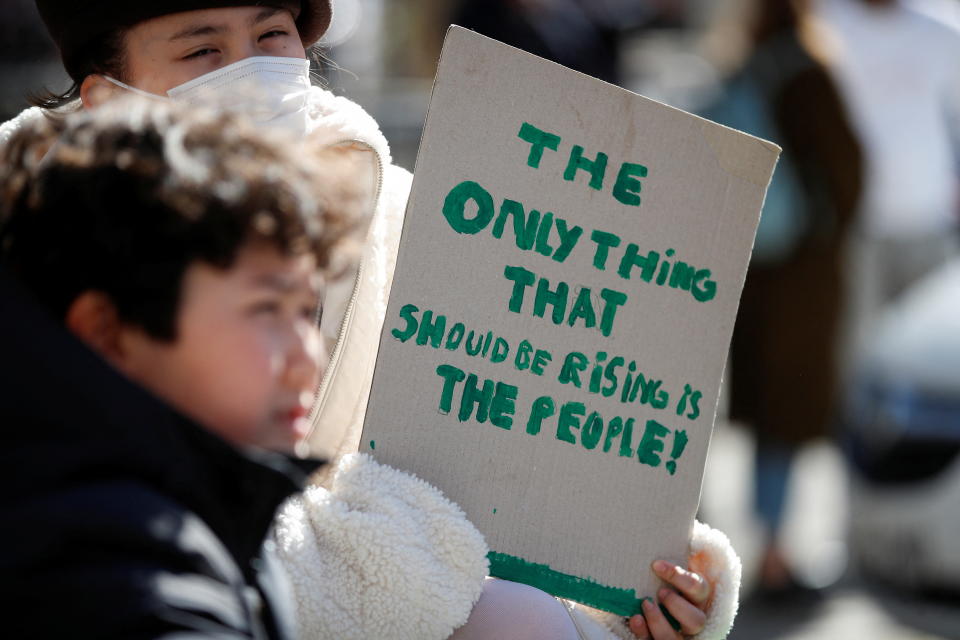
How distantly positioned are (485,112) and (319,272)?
555 millimetres

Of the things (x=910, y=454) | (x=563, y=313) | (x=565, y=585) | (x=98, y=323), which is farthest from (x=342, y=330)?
(x=910, y=454)

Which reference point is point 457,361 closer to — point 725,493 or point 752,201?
point 752,201

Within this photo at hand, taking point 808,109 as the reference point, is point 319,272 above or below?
below

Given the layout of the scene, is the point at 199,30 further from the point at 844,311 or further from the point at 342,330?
the point at 844,311

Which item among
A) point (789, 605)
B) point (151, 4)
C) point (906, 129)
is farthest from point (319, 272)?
point (906, 129)

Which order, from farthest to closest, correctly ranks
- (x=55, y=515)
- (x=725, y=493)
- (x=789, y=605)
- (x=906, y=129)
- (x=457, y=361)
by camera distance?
1. (x=725, y=493)
2. (x=906, y=129)
3. (x=789, y=605)
4. (x=457, y=361)
5. (x=55, y=515)

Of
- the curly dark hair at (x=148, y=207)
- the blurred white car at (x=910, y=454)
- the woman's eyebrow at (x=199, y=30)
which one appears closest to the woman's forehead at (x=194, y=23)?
the woman's eyebrow at (x=199, y=30)

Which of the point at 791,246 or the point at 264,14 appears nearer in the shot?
the point at 264,14

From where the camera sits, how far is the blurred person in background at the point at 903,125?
5523mm

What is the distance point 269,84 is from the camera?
7.06 ft

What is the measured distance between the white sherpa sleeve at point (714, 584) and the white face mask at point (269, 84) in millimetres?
888

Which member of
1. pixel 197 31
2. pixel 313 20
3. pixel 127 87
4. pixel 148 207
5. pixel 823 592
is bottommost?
pixel 823 592

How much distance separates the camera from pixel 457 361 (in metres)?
1.97

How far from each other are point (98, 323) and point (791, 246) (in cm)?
379
